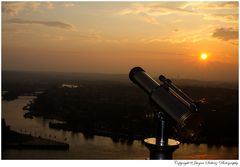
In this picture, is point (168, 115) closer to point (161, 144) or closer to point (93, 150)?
point (161, 144)

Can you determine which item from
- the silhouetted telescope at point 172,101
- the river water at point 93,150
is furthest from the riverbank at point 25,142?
the silhouetted telescope at point 172,101

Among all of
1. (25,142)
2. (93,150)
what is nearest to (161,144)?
(93,150)

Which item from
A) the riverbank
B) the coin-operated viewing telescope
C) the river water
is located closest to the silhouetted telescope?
the coin-operated viewing telescope

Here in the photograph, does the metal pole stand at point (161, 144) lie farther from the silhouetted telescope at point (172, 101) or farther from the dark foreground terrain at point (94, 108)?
the dark foreground terrain at point (94, 108)

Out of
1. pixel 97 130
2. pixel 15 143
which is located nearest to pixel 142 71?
pixel 15 143

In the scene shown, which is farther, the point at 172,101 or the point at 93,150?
the point at 93,150

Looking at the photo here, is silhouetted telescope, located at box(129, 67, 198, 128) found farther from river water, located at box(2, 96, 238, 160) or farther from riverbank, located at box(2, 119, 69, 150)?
riverbank, located at box(2, 119, 69, 150)
